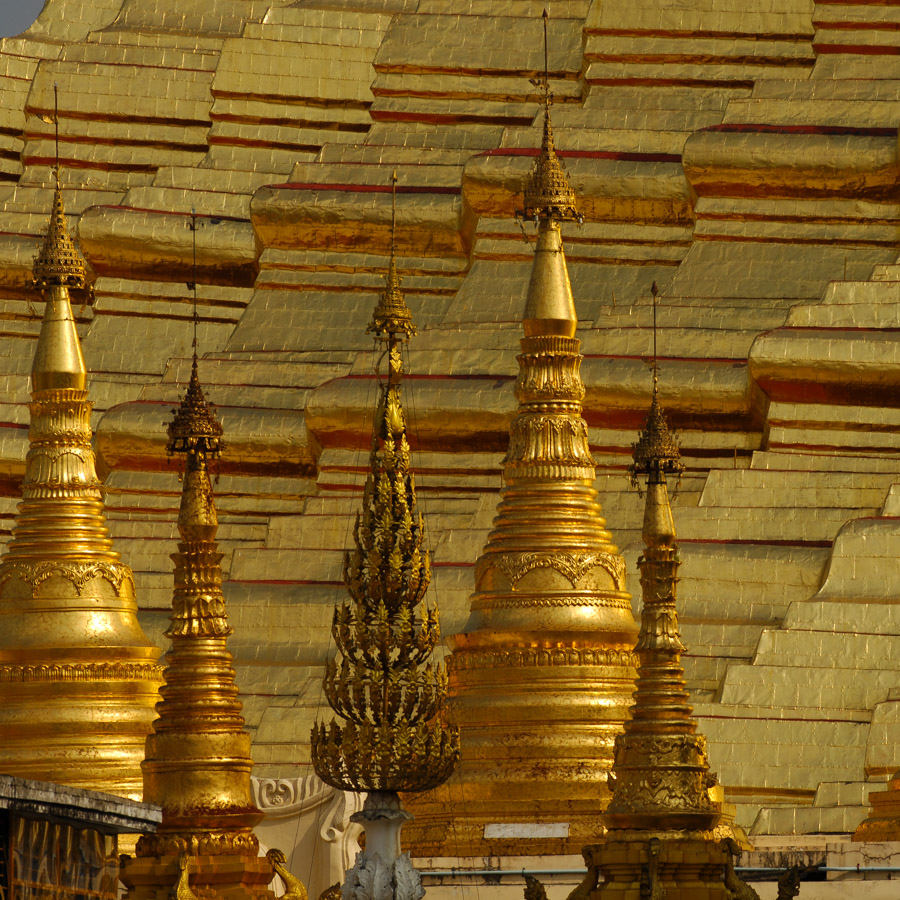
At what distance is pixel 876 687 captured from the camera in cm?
2775

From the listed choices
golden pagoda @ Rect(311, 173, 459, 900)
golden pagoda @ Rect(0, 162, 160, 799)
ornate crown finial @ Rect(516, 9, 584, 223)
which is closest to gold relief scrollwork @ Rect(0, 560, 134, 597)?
golden pagoda @ Rect(0, 162, 160, 799)

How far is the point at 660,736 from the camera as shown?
2309 centimetres

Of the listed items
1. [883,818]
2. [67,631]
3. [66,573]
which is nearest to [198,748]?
[67,631]

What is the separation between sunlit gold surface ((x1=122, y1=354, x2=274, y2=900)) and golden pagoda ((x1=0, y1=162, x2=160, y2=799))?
1120 mm

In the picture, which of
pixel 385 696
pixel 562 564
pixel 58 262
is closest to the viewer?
pixel 385 696

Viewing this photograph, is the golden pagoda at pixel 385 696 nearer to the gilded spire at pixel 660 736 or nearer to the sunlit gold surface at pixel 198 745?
the gilded spire at pixel 660 736

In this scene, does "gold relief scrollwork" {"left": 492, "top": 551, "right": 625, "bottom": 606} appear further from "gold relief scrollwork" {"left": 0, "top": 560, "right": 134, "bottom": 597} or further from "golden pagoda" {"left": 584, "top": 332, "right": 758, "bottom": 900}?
"gold relief scrollwork" {"left": 0, "top": 560, "right": 134, "bottom": 597}

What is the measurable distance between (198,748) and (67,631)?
237 cm

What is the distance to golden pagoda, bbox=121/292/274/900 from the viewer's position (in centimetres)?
2391

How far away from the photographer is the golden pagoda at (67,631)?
26.1 meters

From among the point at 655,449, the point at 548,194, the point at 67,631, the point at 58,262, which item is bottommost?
the point at 67,631

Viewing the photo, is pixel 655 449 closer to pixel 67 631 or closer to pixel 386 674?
pixel 67 631

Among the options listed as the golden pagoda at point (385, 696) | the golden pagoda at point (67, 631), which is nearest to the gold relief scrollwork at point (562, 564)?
the golden pagoda at point (67, 631)

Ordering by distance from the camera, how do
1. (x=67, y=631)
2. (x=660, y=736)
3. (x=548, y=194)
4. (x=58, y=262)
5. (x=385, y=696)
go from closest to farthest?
(x=385, y=696)
(x=660, y=736)
(x=67, y=631)
(x=548, y=194)
(x=58, y=262)
